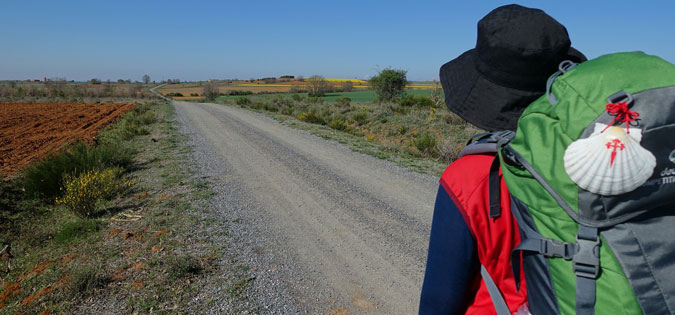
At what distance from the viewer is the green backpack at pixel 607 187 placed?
0.77 metres

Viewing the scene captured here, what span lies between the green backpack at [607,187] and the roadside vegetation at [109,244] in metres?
2.98

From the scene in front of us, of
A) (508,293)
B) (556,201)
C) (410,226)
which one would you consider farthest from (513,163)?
(410,226)

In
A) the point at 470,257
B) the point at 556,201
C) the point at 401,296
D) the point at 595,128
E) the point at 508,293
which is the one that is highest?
the point at 595,128

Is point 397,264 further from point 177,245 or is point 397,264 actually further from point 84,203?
point 84,203

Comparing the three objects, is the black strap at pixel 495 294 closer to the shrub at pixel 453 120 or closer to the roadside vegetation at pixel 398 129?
the roadside vegetation at pixel 398 129

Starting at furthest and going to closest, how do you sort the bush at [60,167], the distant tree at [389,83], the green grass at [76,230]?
the distant tree at [389,83], the bush at [60,167], the green grass at [76,230]

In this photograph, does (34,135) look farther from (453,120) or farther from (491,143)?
(491,143)

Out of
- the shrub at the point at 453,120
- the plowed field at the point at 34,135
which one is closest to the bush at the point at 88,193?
the plowed field at the point at 34,135

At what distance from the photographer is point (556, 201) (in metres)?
0.85

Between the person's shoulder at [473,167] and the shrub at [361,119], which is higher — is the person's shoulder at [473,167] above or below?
above

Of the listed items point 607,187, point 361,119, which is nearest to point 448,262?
point 607,187

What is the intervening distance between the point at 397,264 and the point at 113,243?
3430mm

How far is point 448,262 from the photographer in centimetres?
110

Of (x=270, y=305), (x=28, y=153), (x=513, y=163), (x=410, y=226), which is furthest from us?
(x=28, y=153)
